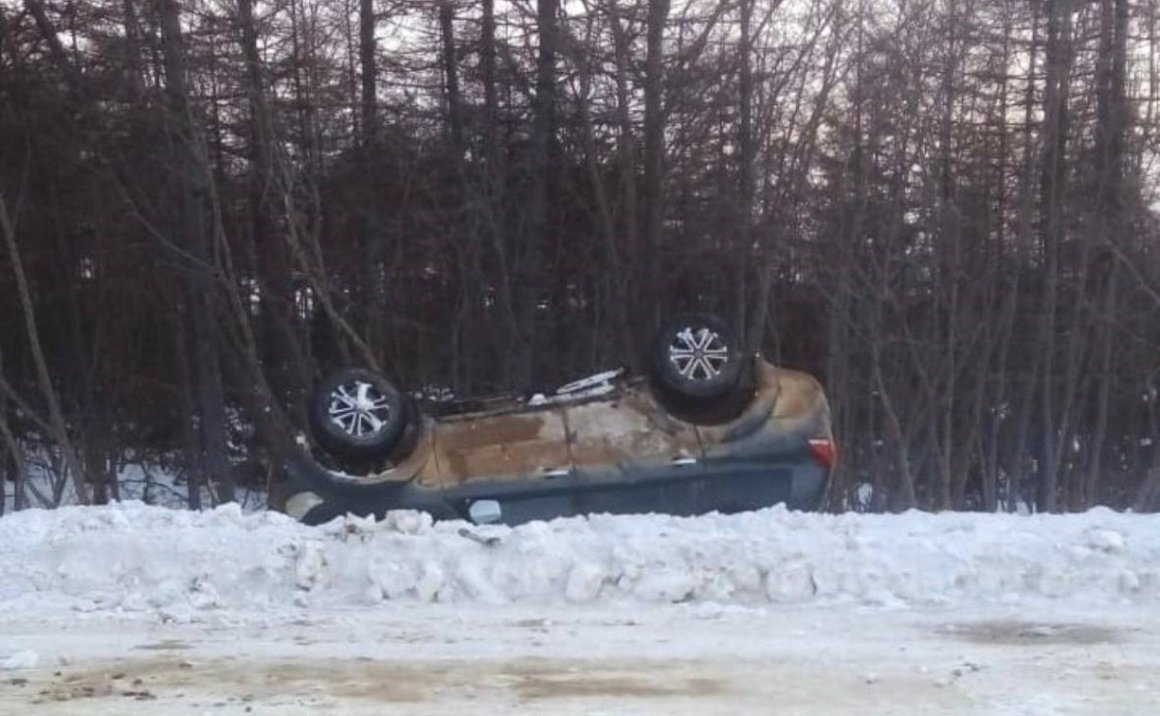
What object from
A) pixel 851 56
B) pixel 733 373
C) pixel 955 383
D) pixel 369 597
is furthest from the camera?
pixel 955 383

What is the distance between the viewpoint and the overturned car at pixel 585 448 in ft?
35.8

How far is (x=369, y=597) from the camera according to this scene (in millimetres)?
9203

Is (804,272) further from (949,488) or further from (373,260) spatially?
(373,260)

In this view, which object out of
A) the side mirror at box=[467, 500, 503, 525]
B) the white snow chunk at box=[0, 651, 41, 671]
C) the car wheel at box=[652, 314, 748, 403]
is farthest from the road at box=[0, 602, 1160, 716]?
the car wheel at box=[652, 314, 748, 403]

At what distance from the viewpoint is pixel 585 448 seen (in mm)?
11086

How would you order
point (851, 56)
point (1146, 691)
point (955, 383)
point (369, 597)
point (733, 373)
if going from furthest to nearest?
1. point (955, 383)
2. point (851, 56)
3. point (733, 373)
4. point (369, 597)
5. point (1146, 691)

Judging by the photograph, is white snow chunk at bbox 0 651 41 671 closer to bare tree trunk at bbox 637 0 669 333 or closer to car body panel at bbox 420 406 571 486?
car body panel at bbox 420 406 571 486

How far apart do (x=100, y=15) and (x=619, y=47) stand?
20.1ft

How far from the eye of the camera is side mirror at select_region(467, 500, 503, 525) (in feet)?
35.3

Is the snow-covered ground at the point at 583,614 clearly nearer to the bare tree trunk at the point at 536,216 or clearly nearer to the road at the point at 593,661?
the road at the point at 593,661

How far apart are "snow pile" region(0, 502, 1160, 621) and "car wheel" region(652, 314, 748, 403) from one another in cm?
154

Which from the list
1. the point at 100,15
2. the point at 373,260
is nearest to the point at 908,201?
the point at 373,260

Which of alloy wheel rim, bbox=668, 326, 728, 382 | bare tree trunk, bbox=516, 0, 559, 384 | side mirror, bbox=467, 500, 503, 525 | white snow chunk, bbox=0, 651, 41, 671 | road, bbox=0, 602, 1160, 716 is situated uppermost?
bare tree trunk, bbox=516, 0, 559, 384

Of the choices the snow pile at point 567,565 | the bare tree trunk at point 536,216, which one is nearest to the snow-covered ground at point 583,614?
the snow pile at point 567,565
